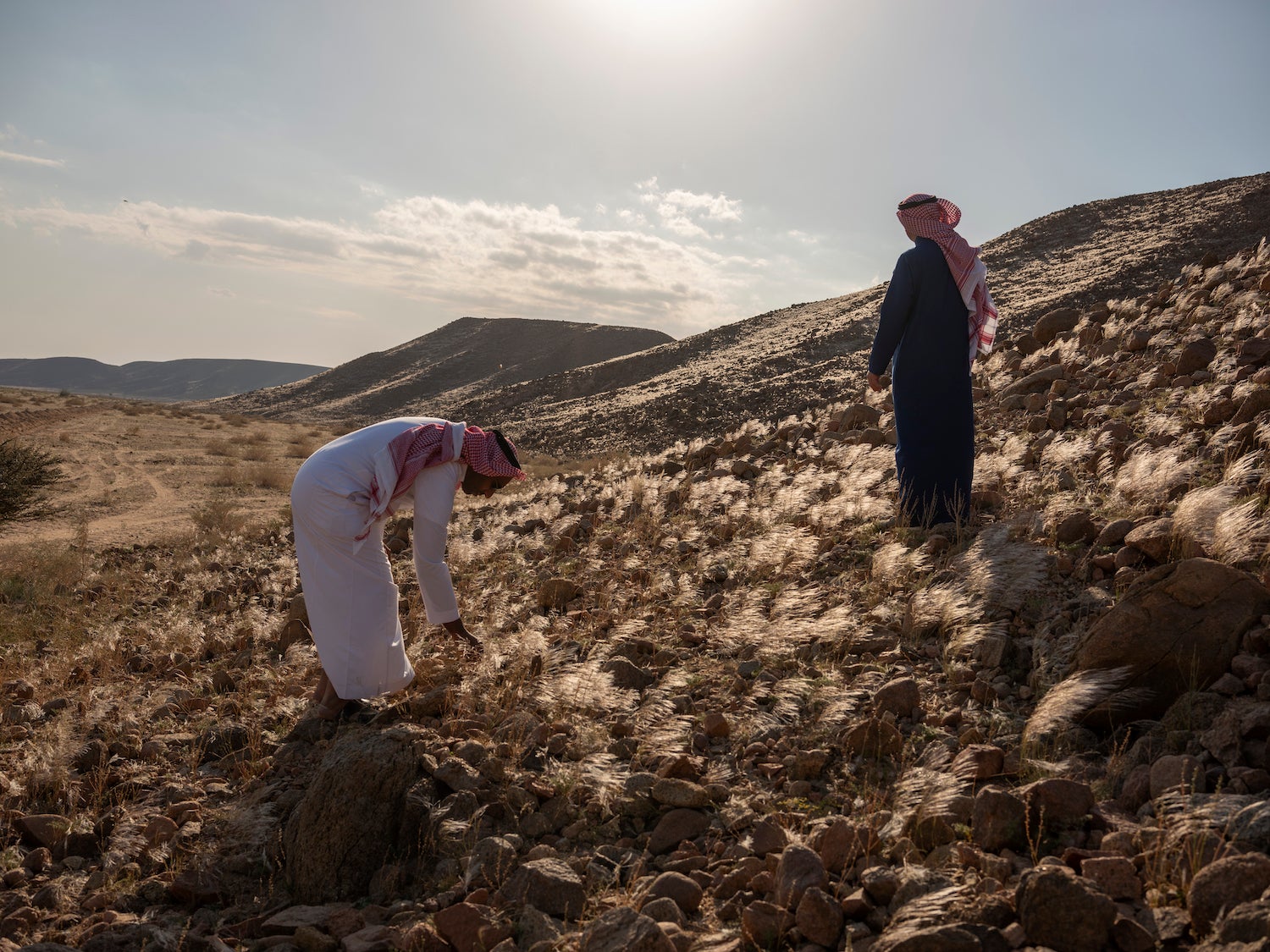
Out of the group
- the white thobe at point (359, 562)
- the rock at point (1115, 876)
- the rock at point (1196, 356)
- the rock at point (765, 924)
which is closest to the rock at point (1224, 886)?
the rock at point (1115, 876)

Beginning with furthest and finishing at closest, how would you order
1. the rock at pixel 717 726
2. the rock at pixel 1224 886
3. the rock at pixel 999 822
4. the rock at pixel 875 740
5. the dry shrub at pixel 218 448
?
the dry shrub at pixel 218 448, the rock at pixel 717 726, the rock at pixel 875 740, the rock at pixel 999 822, the rock at pixel 1224 886

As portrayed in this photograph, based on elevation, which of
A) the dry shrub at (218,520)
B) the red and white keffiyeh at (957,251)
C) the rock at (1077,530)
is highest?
the red and white keffiyeh at (957,251)

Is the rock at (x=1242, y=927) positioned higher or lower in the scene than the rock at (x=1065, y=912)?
higher

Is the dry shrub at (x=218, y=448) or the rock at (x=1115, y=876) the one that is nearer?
the rock at (x=1115, y=876)

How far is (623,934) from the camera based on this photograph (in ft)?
6.59

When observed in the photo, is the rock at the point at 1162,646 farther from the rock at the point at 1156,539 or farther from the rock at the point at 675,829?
the rock at the point at 675,829

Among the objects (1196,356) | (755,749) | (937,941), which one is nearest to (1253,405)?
(1196,356)

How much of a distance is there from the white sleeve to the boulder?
8.33 ft

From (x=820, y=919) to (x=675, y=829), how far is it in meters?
0.71

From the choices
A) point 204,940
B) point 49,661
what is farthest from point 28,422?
point 204,940

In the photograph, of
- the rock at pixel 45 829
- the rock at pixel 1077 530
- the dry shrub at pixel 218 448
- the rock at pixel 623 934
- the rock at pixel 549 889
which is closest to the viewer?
the rock at pixel 623 934

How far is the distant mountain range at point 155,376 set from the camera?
538ft

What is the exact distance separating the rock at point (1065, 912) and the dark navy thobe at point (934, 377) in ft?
10.9

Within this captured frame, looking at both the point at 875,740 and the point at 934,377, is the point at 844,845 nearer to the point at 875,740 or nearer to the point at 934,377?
the point at 875,740
